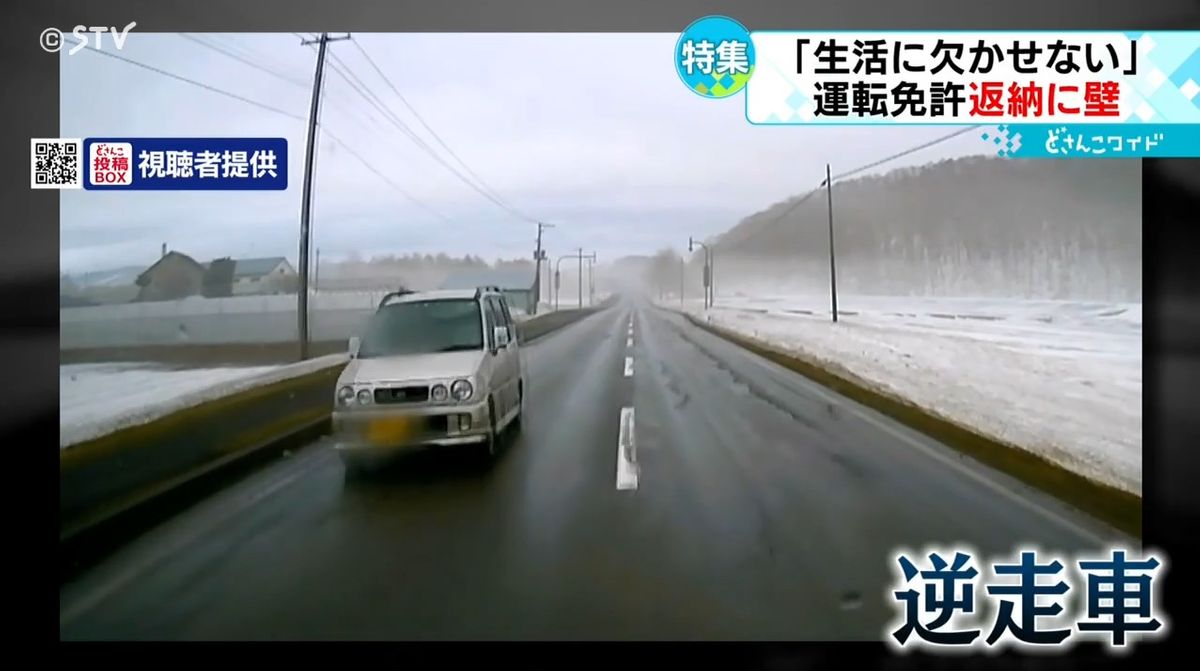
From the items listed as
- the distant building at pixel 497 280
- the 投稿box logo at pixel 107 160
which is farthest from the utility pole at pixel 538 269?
the 投稿box logo at pixel 107 160

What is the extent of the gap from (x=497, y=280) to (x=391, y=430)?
1230mm

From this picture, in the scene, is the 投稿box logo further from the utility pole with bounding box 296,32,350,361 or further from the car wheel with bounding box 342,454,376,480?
the car wheel with bounding box 342,454,376,480

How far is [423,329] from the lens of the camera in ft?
16.3

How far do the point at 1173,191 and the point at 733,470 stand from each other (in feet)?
7.62

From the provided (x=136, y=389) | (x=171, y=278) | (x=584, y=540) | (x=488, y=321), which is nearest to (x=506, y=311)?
(x=488, y=321)

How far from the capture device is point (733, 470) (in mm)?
3756

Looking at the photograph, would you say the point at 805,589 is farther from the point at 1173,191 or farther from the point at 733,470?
the point at 1173,191

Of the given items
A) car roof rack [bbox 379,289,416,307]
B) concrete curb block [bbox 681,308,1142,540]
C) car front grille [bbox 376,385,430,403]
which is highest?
car roof rack [bbox 379,289,416,307]

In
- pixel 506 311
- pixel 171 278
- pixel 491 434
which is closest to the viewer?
pixel 171 278

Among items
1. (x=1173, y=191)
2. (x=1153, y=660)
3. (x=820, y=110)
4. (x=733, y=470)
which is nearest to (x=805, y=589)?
(x=733, y=470)

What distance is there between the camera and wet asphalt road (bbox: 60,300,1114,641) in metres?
2.60

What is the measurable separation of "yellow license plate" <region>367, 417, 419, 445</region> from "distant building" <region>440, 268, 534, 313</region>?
0.92 metres

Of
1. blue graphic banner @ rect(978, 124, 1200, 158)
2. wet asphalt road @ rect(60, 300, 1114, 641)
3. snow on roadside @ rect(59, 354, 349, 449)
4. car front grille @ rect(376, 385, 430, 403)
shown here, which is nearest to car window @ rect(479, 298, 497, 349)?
car front grille @ rect(376, 385, 430, 403)

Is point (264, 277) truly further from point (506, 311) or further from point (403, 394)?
point (506, 311)
